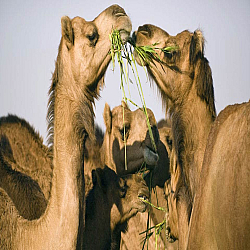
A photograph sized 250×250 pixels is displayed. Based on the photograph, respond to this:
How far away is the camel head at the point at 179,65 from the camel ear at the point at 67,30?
1.86ft

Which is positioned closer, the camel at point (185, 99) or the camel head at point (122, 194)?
the camel at point (185, 99)

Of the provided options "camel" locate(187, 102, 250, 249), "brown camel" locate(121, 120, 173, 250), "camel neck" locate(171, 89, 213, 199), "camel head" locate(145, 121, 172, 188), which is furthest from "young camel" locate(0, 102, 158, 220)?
"camel" locate(187, 102, 250, 249)

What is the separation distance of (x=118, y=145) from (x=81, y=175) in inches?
80.2

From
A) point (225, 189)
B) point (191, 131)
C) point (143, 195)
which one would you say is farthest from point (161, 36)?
point (225, 189)

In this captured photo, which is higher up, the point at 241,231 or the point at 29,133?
the point at 29,133

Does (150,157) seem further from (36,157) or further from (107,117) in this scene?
(36,157)

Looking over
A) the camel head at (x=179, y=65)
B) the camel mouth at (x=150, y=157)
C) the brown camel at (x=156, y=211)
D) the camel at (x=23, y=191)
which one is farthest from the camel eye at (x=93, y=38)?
the brown camel at (x=156, y=211)

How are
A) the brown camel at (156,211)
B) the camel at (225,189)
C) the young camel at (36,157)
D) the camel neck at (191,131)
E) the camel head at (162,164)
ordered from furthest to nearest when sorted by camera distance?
the camel head at (162,164) → the brown camel at (156,211) → the young camel at (36,157) → the camel neck at (191,131) → the camel at (225,189)

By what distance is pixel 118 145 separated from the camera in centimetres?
613

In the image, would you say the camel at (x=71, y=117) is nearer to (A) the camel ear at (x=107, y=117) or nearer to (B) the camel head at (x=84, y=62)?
(B) the camel head at (x=84, y=62)

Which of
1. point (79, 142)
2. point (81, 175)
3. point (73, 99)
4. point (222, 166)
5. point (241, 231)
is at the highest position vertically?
point (73, 99)

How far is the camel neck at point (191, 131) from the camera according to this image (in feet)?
13.4

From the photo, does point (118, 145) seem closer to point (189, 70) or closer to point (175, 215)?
point (175, 215)

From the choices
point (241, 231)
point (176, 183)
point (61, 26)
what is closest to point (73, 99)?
point (61, 26)
